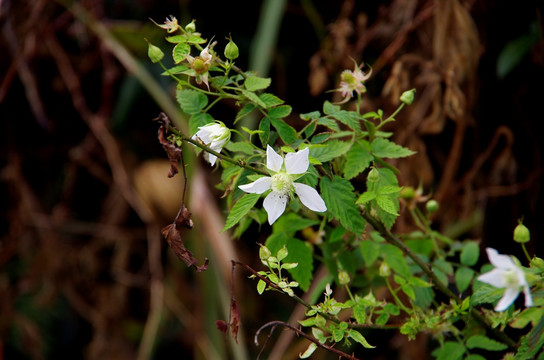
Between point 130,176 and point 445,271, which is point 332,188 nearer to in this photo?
point 445,271

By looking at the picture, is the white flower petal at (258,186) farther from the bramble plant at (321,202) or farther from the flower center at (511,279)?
the flower center at (511,279)

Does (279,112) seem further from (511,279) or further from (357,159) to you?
(511,279)

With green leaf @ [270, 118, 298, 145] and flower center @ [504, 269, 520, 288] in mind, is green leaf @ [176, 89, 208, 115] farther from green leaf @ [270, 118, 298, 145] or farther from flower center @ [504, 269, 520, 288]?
flower center @ [504, 269, 520, 288]

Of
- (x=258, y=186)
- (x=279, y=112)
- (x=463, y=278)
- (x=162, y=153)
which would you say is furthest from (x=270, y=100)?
(x=162, y=153)

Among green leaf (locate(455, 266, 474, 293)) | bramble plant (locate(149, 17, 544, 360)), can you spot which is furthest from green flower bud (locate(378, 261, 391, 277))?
green leaf (locate(455, 266, 474, 293))

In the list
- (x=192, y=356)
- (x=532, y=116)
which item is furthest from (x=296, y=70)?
(x=192, y=356)

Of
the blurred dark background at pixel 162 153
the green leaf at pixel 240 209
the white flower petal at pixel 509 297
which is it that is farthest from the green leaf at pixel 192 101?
the blurred dark background at pixel 162 153
